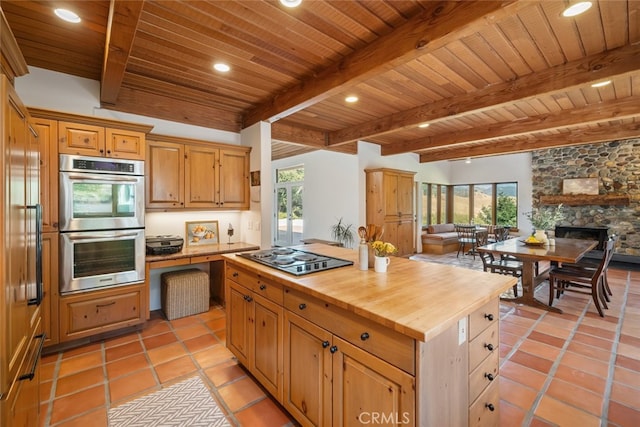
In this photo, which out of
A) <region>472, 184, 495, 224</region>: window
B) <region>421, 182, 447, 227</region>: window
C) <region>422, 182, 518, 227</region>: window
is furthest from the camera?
<region>472, 184, 495, 224</region>: window

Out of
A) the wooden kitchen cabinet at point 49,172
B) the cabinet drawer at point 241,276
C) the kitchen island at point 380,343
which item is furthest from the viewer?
the wooden kitchen cabinet at point 49,172

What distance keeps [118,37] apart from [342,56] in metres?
1.76

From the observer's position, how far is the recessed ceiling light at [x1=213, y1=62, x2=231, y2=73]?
8.78ft

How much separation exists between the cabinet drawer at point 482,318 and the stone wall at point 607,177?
731cm

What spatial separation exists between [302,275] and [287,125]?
3471mm

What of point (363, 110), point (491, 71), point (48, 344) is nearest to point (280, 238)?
point (363, 110)

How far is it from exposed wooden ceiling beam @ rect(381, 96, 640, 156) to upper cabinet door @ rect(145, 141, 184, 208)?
4.79 metres

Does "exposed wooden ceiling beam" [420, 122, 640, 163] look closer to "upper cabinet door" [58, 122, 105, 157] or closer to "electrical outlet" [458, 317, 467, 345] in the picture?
"electrical outlet" [458, 317, 467, 345]

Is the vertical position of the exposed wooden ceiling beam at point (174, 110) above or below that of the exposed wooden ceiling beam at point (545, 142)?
below

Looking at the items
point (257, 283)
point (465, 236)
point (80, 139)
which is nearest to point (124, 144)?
point (80, 139)

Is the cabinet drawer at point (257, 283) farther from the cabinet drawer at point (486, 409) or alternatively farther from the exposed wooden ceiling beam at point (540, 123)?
the exposed wooden ceiling beam at point (540, 123)

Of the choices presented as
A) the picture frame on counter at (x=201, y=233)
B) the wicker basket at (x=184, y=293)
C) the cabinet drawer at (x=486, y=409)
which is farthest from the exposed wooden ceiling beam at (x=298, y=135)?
the cabinet drawer at (x=486, y=409)

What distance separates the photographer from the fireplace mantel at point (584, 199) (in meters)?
6.17

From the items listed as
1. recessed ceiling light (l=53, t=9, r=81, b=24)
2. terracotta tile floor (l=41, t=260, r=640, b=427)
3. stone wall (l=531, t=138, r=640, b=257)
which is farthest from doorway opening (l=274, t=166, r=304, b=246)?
stone wall (l=531, t=138, r=640, b=257)
